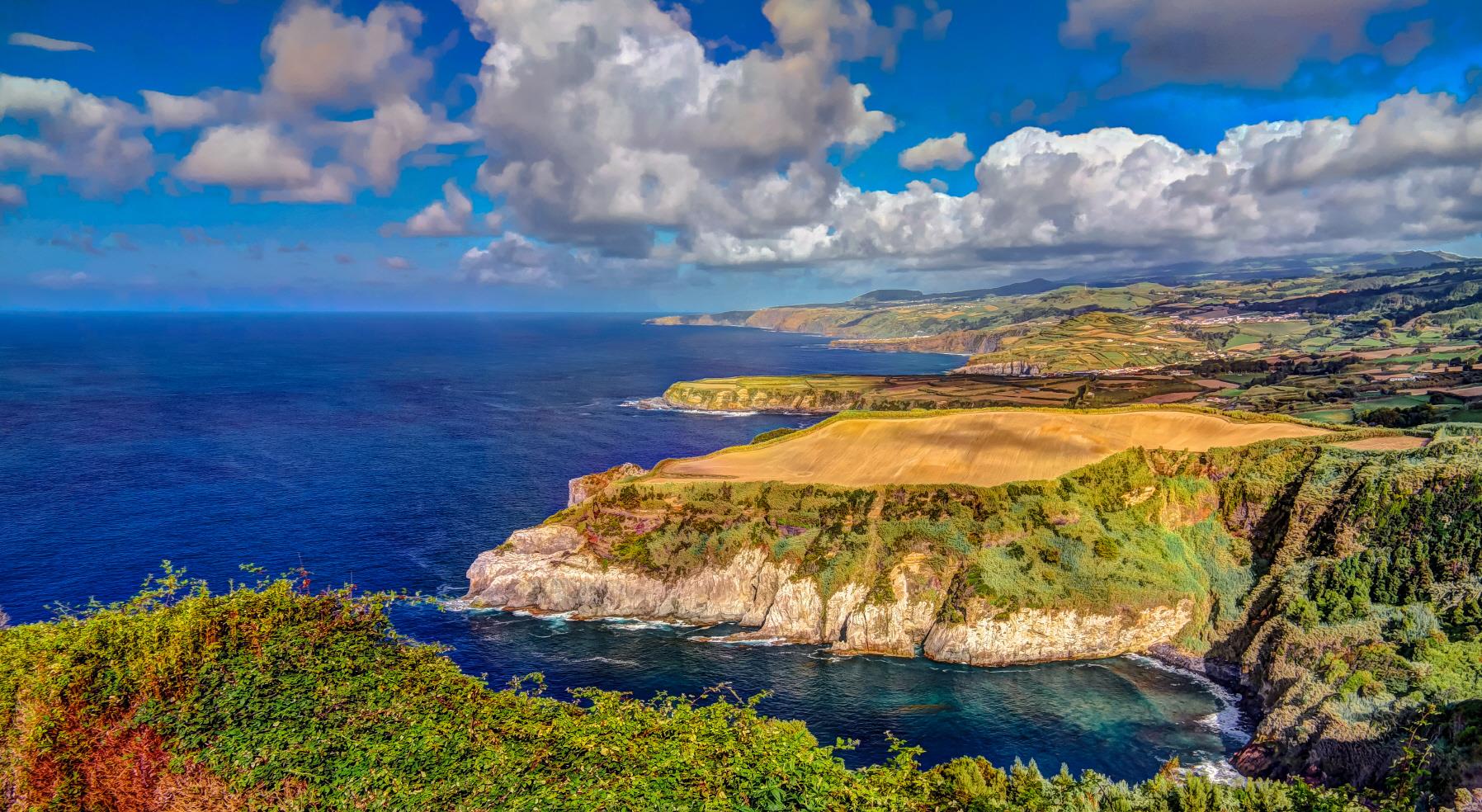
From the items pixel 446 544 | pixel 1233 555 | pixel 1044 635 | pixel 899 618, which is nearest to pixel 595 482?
pixel 446 544

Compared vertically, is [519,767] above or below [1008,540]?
above

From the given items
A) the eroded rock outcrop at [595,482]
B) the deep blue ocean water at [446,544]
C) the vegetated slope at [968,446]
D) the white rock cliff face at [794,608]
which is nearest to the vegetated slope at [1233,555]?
the white rock cliff face at [794,608]

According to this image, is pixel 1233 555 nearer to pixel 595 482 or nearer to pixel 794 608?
pixel 794 608

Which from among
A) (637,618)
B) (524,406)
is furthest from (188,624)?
(524,406)

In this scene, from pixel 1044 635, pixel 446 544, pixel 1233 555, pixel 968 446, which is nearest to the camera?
pixel 1044 635

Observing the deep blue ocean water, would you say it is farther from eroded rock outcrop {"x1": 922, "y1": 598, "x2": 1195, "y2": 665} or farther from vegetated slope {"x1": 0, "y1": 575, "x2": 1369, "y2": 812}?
vegetated slope {"x1": 0, "y1": 575, "x2": 1369, "y2": 812}

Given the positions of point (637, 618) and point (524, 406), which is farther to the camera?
point (524, 406)

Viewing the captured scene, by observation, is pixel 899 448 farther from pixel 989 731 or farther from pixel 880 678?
pixel 989 731
